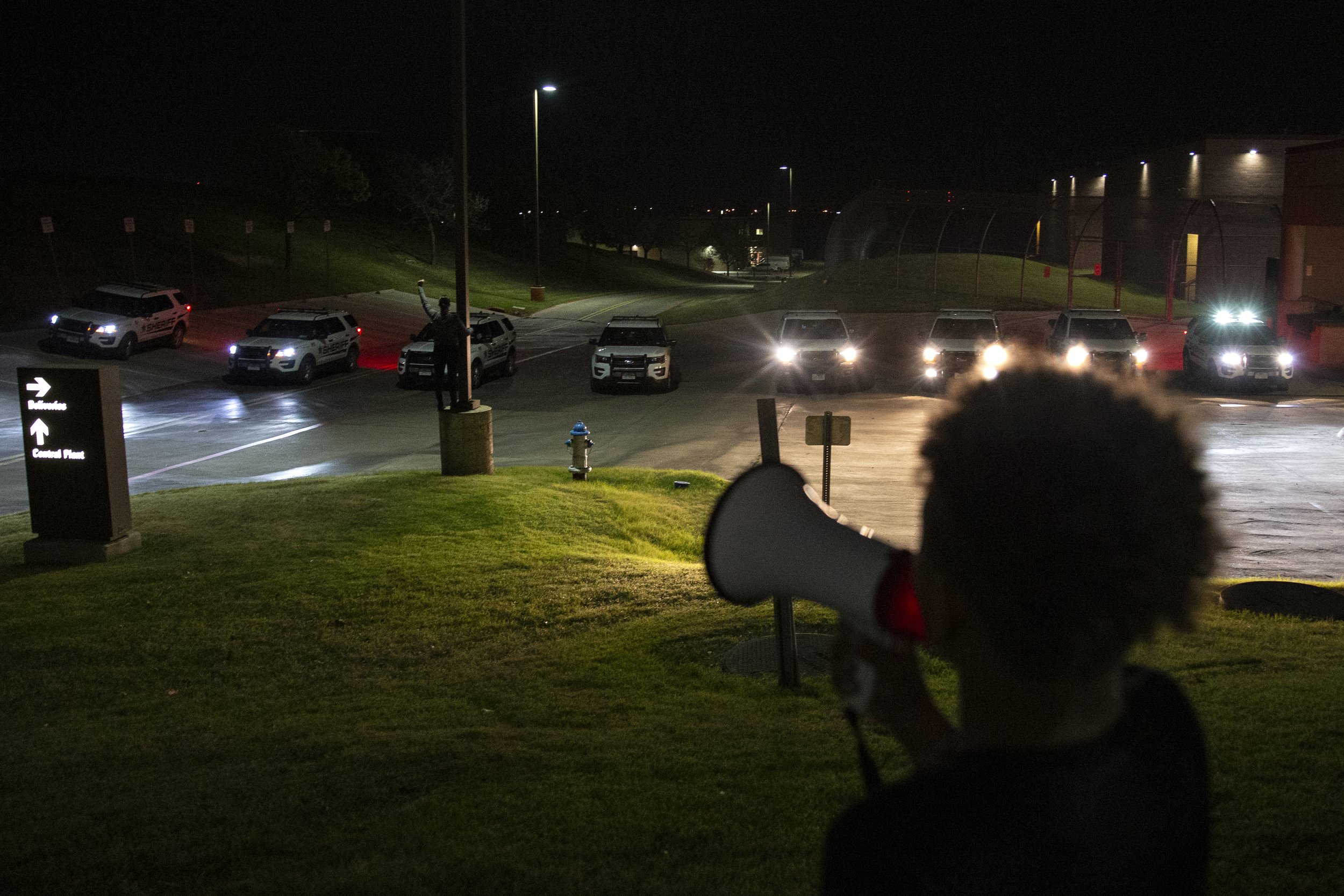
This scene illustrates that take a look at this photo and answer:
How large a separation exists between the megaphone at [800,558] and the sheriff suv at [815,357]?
24656mm

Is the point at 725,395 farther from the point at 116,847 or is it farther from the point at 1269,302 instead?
the point at 1269,302

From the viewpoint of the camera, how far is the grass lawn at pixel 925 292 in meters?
42.5

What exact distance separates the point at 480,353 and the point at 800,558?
25.7 metres

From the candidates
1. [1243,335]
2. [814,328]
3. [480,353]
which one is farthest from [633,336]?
[1243,335]

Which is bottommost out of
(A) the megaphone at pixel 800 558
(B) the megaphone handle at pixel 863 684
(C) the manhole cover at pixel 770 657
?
(C) the manhole cover at pixel 770 657

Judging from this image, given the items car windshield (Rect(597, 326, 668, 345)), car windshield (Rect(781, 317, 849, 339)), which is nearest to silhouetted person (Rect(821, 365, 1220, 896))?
car windshield (Rect(597, 326, 668, 345))

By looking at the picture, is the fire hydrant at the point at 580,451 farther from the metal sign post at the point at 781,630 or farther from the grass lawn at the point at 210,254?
the grass lawn at the point at 210,254

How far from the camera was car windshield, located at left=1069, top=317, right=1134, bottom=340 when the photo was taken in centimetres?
2688

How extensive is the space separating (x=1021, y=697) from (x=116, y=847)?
3.90m

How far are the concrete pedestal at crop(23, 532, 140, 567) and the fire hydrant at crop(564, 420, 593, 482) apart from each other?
225 inches

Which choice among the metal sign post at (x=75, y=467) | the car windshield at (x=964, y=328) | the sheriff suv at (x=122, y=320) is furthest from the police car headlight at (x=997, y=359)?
the sheriff suv at (x=122, y=320)

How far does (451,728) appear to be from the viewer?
5.80m

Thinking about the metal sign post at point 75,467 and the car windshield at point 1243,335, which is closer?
the metal sign post at point 75,467

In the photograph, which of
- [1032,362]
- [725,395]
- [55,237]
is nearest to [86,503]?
[1032,362]
